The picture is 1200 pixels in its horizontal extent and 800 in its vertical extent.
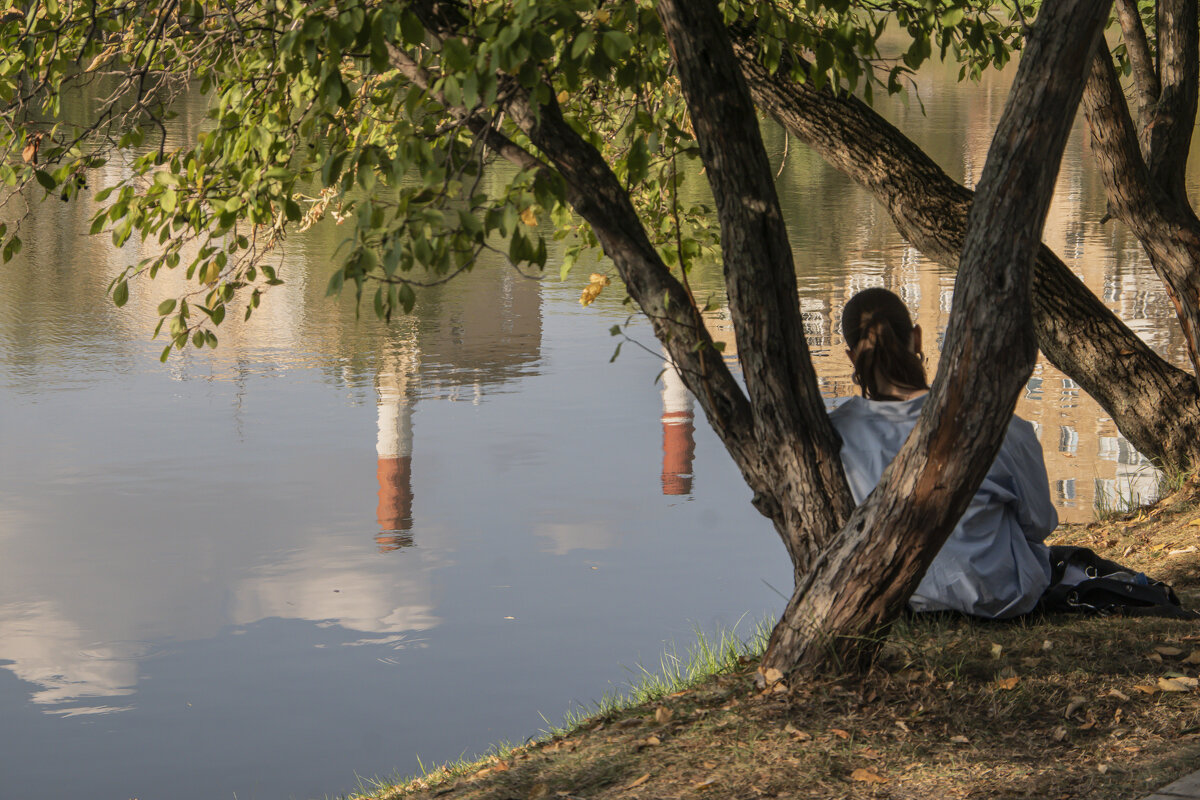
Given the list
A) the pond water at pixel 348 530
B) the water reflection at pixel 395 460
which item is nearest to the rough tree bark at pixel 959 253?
the pond water at pixel 348 530

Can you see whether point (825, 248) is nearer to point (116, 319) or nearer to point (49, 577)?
point (116, 319)

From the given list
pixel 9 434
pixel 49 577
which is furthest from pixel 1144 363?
pixel 9 434

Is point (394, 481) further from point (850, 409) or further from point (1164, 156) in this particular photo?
point (1164, 156)

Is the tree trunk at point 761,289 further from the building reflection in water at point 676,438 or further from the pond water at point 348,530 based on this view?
the building reflection in water at point 676,438

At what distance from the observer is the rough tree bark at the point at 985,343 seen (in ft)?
10.8

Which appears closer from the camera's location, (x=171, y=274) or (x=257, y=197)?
(x=257, y=197)

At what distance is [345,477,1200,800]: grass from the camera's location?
324 cm

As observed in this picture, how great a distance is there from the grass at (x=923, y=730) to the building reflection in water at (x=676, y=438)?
4.54 m

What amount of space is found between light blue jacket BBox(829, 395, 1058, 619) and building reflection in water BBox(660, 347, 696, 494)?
15.1 feet

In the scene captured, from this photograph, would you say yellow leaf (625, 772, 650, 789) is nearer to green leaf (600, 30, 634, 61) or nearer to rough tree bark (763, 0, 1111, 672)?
rough tree bark (763, 0, 1111, 672)

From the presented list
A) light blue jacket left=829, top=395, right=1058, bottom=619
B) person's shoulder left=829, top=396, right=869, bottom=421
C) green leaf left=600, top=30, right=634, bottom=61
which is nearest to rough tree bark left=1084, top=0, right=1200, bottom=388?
light blue jacket left=829, top=395, right=1058, bottom=619

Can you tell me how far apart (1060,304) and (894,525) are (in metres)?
3.07

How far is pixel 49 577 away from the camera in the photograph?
7383 millimetres

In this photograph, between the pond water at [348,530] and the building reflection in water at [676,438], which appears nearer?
the pond water at [348,530]
